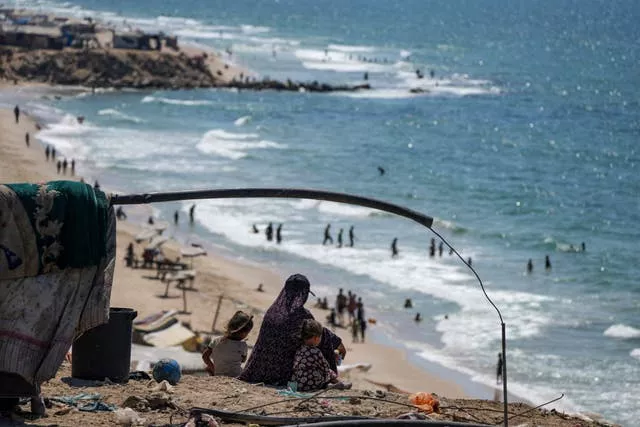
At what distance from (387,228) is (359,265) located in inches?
231

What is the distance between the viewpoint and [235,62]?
93500mm

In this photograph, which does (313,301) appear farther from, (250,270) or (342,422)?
(342,422)

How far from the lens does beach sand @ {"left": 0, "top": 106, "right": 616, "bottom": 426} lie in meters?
9.55

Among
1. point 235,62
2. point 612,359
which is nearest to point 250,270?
point 612,359

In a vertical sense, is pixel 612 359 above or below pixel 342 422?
below

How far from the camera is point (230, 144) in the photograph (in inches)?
2327

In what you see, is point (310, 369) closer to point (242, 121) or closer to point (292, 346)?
point (292, 346)

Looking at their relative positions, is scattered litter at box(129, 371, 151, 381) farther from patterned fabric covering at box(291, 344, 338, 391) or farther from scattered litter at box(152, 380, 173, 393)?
patterned fabric covering at box(291, 344, 338, 391)

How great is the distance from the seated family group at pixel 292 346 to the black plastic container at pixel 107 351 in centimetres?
94

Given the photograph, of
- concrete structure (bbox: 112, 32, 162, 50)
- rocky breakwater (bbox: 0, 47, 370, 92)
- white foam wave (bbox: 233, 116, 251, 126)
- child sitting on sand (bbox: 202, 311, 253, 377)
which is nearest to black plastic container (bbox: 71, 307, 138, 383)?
Result: child sitting on sand (bbox: 202, 311, 253, 377)

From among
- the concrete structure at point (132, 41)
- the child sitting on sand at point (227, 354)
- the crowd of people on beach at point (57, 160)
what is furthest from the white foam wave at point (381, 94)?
the child sitting on sand at point (227, 354)

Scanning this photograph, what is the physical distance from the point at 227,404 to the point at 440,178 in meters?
45.4

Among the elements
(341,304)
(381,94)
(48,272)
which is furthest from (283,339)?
(381,94)

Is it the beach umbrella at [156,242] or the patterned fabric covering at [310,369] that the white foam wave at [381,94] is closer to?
the beach umbrella at [156,242]
